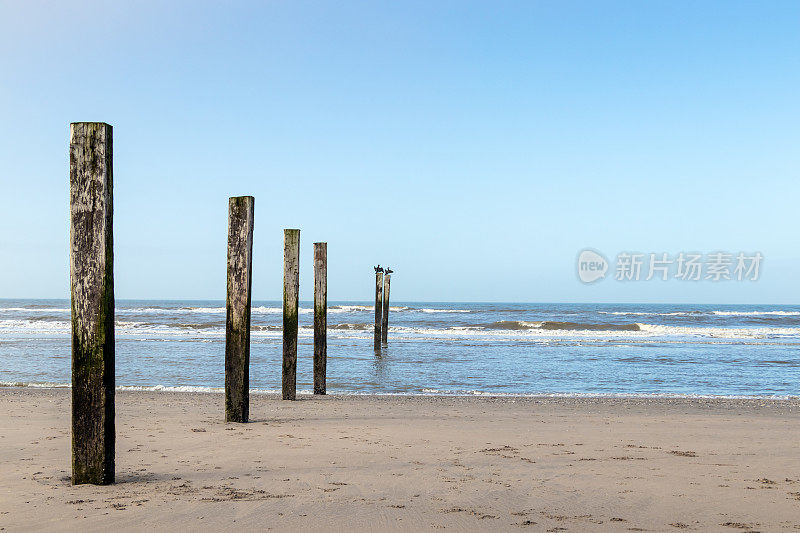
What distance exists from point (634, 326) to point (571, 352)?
22.7m

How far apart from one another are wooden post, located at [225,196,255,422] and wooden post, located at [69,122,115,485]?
288 centimetres

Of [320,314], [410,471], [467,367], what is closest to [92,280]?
[410,471]

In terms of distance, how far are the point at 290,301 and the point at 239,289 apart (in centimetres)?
248

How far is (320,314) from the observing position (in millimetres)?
11898

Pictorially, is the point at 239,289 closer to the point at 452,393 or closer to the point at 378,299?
the point at 452,393

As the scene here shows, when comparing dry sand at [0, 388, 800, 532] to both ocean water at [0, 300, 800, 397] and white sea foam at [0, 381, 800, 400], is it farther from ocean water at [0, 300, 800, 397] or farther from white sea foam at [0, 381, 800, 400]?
ocean water at [0, 300, 800, 397]

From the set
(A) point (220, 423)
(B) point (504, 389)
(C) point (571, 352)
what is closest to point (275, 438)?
(A) point (220, 423)

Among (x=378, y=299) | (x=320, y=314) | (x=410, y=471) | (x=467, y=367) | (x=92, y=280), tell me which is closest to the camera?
(x=92, y=280)

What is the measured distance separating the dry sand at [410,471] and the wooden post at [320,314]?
6.71ft

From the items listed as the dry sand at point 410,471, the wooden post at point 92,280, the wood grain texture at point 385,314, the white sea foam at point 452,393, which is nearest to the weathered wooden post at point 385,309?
the wood grain texture at point 385,314

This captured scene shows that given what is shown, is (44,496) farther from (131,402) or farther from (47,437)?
(131,402)

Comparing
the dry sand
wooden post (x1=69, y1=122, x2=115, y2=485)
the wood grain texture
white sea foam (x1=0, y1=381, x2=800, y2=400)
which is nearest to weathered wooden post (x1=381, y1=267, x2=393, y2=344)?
the wood grain texture

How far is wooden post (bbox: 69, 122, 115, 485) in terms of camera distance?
183 inches

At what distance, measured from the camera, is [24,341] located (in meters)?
24.1
